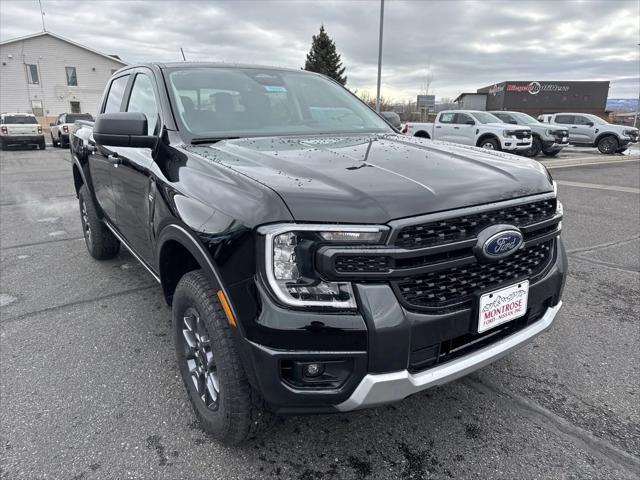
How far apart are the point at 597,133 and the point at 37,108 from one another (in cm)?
4015

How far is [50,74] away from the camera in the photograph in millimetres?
38625

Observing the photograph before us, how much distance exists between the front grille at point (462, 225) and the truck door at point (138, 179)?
161 cm

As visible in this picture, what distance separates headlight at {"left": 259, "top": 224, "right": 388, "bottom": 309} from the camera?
164cm

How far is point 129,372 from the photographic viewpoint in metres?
2.80

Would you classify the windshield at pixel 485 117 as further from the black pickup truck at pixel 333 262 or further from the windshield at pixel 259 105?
the black pickup truck at pixel 333 262

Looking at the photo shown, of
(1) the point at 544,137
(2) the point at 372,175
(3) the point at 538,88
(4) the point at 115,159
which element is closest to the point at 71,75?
(1) the point at 544,137

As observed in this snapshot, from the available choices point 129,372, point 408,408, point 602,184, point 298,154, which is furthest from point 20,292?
point 602,184

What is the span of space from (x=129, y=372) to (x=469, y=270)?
209cm

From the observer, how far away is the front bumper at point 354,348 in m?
1.64

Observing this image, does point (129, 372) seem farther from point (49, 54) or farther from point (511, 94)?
point (511, 94)

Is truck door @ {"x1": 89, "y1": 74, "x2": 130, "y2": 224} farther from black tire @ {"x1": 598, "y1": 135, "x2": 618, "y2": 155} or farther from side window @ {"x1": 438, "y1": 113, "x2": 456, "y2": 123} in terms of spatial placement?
black tire @ {"x1": 598, "y1": 135, "x2": 618, "y2": 155}

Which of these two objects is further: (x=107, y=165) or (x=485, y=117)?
(x=485, y=117)

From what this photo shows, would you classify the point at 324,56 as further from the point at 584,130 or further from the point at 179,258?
the point at 179,258

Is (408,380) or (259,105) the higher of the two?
(259,105)
